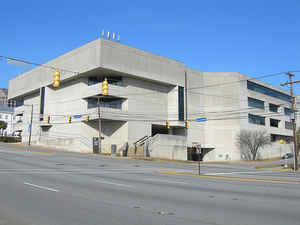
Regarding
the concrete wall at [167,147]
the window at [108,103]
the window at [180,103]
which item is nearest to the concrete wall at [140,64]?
the window at [180,103]

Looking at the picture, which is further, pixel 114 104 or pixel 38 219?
pixel 114 104

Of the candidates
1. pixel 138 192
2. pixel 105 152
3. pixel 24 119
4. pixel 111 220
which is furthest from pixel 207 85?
pixel 111 220

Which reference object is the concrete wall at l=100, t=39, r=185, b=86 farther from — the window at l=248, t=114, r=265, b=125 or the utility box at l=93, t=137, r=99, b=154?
the window at l=248, t=114, r=265, b=125

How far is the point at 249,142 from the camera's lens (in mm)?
62562

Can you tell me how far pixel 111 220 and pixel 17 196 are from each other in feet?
14.8

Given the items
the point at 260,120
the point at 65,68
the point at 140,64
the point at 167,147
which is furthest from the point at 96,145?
the point at 260,120

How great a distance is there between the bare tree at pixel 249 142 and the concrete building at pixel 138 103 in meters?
1.52

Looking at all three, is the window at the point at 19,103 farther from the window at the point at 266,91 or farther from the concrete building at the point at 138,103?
the window at the point at 266,91

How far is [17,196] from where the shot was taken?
9844mm

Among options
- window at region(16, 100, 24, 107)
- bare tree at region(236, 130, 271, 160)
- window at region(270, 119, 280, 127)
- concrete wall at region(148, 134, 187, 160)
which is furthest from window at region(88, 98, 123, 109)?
window at region(270, 119, 280, 127)

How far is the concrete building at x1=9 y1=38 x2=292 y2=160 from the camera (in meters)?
49.8

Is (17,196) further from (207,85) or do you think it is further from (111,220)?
(207,85)

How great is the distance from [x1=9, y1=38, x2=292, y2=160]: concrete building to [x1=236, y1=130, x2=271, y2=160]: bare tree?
152 cm

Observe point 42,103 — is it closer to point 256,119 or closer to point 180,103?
point 180,103
